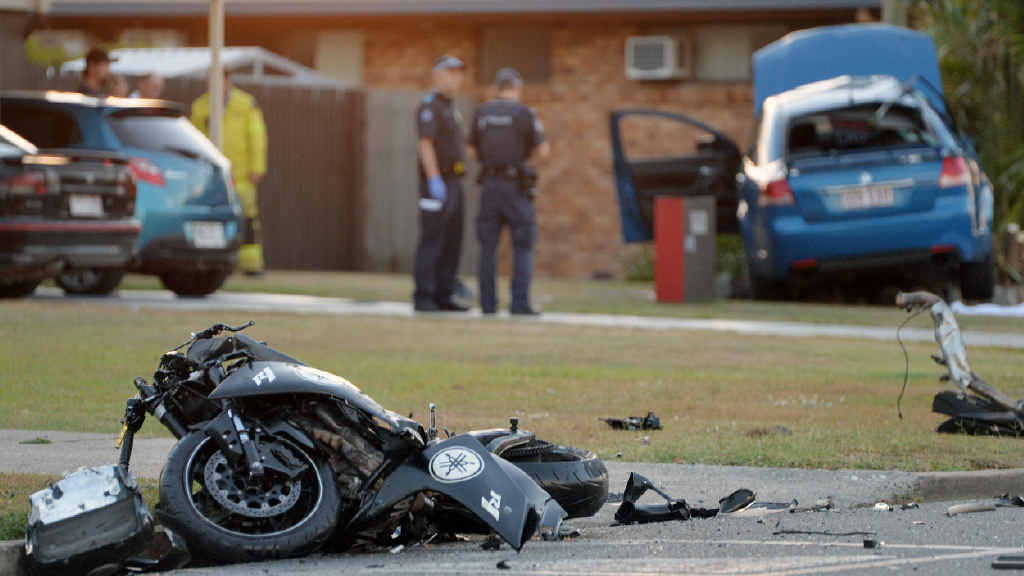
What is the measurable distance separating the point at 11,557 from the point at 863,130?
1298 centimetres

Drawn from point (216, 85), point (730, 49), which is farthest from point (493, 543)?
point (730, 49)

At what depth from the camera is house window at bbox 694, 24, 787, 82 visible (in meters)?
28.5

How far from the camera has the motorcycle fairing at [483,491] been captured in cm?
Result: 614

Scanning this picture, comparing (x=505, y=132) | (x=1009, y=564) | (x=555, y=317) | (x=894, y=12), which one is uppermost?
(x=894, y=12)

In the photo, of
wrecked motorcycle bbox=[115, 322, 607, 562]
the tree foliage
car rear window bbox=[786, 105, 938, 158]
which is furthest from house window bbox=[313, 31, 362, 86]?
wrecked motorcycle bbox=[115, 322, 607, 562]

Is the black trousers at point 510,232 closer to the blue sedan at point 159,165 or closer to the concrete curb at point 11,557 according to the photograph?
the blue sedan at point 159,165

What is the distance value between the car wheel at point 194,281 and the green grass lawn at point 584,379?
1.60 metres

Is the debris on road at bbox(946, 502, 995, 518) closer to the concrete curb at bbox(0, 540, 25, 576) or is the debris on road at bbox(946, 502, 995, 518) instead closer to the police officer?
the concrete curb at bbox(0, 540, 25, 576)

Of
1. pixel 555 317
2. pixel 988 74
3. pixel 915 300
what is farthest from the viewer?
pixel 988 74

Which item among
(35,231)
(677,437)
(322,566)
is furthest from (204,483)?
(35,231)

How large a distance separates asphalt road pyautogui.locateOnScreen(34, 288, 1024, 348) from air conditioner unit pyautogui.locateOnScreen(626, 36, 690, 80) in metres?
10.8

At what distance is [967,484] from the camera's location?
25.5 feet

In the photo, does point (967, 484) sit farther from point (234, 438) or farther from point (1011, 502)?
point (234, 438)

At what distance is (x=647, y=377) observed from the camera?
458 inches
